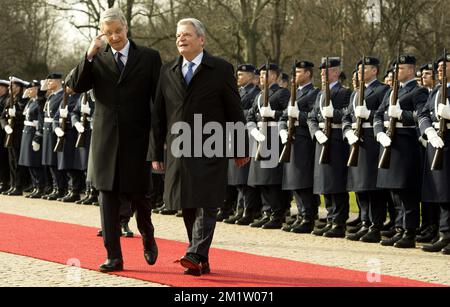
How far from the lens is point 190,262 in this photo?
24.5 ft

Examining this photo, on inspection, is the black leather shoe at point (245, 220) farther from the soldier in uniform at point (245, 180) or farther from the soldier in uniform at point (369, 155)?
the soldier in uniform at point (369, 155)

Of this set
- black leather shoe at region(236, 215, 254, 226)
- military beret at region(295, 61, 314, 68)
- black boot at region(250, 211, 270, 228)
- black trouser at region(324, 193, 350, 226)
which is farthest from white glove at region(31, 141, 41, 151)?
black trouser at region(324, 193, 350, 226)

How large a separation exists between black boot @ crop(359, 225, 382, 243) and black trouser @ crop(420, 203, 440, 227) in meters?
0.58

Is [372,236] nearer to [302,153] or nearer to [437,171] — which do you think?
[437,171]

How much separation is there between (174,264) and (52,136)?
8316 mm

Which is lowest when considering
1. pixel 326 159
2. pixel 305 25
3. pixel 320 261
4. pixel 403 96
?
pixel 320 261

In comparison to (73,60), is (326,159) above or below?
below

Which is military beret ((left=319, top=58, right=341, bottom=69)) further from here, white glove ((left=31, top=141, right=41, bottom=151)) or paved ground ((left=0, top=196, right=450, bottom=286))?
white glove ((left=31, top=141, right=41, bottom=151))

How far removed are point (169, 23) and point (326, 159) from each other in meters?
25.3

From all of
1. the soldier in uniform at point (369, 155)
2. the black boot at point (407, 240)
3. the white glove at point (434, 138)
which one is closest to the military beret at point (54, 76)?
the soldier in uniform at point (369, 155)
